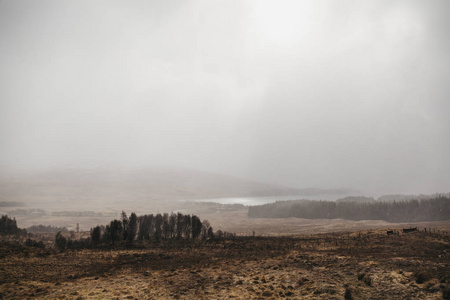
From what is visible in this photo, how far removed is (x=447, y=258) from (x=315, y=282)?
21423mm

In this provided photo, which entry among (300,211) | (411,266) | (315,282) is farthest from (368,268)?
(300,211)

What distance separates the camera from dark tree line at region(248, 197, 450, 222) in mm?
137625

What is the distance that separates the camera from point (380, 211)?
156m

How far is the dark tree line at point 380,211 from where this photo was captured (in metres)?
138

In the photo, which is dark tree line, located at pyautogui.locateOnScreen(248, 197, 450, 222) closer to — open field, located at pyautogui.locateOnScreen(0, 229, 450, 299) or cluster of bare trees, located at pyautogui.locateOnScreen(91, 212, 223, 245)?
A: cluster of bare trees, located at pyautogui.locateOnScreen(91, 212, 223, 245)

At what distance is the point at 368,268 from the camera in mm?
24922

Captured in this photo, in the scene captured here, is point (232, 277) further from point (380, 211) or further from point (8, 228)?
point (380, 211)

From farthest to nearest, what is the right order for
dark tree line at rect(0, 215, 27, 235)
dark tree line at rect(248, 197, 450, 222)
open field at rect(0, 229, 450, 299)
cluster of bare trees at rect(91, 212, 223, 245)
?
dark tree line at rect(248, 197, 450, 222) → dark tree line at rect(0, 215, 27, 235) → cluster of bare trees at rect(91, 212, 223, 245) → open field at rect(0, 229, 450, 299)

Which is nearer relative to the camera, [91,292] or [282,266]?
[91,292]

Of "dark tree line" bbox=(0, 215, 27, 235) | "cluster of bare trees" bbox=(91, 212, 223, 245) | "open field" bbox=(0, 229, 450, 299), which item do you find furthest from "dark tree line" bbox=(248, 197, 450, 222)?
"dark tree line" bbox=(0, 215, 27, 235)

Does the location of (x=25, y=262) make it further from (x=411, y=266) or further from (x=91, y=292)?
(x=411, y=266)

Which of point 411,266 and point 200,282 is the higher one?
point 411,266

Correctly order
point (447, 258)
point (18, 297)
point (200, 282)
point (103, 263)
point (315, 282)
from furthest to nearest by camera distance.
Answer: point (103, 263) → point (447, 258) → point (200, 282) → point (315, 282) → point (18, 297)

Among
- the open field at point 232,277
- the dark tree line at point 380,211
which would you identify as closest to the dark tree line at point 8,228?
the open field at point 232,277
